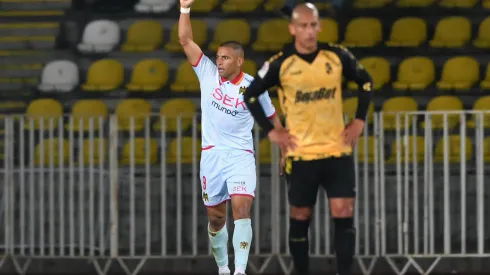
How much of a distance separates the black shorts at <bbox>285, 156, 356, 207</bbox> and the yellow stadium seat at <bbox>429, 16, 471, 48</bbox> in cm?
852

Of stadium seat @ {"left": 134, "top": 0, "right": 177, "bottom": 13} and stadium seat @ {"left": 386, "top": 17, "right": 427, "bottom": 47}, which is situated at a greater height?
stadium seat @ {"left": 134, "top": 0, "right": 177, "bottom": 13}

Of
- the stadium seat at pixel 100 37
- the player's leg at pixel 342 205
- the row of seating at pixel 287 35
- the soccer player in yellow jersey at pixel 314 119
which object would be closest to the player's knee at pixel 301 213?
the soccer player in yellow jersey at pixel 314 119

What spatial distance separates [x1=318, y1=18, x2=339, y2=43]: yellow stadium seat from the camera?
1662 centimetres

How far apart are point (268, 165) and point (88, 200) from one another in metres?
2.06

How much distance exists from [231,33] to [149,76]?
1.28m

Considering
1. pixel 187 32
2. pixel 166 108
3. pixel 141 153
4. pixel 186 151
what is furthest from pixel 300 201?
pixel 166 108

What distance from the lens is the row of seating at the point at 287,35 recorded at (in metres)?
16.7

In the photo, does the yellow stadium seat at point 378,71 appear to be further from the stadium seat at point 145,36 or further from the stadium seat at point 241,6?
the stadium seat at point 145,36

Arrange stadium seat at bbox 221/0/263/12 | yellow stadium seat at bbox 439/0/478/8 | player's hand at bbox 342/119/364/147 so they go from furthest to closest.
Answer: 1. stadium seat at bbox 221/0/263/12
2. yellow stadium seat at bbox 439/0/478/8
3. player's hand at bbox 342/119/364/147

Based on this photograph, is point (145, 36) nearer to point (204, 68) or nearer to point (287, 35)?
point (287, 35)

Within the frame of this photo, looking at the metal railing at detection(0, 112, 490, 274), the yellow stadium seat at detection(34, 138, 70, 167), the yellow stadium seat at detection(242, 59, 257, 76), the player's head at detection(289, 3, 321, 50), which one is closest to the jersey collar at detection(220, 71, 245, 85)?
the player's head at detection(289, 3, 321, 50)

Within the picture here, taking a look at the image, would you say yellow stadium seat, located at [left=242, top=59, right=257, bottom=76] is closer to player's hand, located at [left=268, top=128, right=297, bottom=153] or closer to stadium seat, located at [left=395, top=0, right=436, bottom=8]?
stadium seat, located at [left=395, top=0, right=436, bottom=8]

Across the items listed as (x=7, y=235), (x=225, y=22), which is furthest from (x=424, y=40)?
(x=7, y=235)

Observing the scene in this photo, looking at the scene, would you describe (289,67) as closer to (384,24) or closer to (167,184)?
(167,184)
